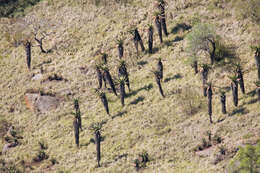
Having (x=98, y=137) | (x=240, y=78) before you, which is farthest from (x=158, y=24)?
(x=98, y=137)

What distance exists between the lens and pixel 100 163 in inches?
2445

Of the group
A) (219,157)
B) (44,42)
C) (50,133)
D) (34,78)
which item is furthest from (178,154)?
(44,42)

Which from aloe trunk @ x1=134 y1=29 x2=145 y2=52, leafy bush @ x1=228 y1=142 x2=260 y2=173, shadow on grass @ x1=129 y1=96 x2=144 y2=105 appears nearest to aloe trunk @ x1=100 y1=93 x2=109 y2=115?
shadow on grass @ x1=129 y1=96 x2=144 y2=105

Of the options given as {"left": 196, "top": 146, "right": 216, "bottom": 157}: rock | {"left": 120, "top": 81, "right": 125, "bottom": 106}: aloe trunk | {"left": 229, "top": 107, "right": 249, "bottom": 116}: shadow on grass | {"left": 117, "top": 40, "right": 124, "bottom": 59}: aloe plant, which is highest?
{"left": 117, "top": 40, "right": 124, "bottom": 59}: aloe plant

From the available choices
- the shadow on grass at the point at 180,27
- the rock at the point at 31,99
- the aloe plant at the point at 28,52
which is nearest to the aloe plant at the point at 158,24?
the shadow on grass at the point at 180,27

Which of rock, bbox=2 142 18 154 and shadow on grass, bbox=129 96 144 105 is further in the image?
rock, bbox=2 142 18 154

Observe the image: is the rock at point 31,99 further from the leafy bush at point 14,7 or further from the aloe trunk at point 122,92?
the leafy bush at point 14,7

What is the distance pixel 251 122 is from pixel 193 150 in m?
8.51

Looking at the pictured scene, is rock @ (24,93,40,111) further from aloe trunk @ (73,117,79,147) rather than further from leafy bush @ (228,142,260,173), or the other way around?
leafy bush @ (228,142,260,173)

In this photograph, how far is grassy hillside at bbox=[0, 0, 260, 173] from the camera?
196 feet

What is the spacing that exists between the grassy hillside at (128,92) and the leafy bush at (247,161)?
4780 mm

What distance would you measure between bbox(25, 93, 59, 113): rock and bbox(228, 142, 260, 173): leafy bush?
38492 millimetres

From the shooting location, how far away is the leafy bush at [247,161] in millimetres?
A: 45531

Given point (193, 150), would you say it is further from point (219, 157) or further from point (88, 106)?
point (88, 106)
